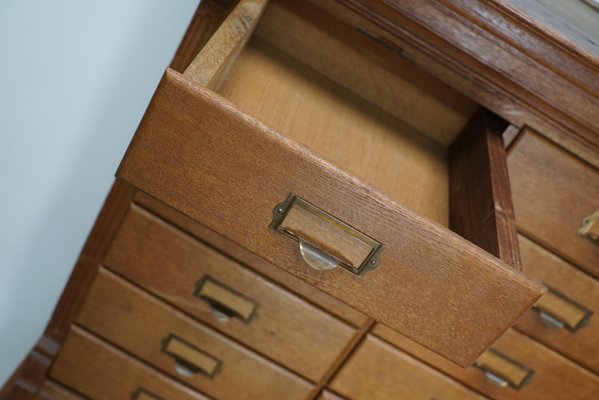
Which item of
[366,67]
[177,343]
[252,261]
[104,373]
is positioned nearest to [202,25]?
[366,67]

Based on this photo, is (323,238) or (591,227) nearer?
(323,238)

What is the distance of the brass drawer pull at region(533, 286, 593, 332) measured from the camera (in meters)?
0.79

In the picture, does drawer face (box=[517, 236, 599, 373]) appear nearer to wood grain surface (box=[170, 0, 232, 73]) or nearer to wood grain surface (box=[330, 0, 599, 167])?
wood grain surface (box=[330, 0, 599, 167])

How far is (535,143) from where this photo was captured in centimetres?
70

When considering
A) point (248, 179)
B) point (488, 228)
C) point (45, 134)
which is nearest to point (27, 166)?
point (45, 134)

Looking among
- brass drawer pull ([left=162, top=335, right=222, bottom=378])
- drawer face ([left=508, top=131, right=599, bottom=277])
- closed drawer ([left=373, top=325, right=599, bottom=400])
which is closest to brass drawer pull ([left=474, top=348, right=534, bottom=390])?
closed drawer ([left=373, top=325, right=599, bottom=400])

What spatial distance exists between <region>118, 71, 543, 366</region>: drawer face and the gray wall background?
0.40 m

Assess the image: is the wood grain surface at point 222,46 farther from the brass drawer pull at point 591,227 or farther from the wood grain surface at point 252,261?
the brass drawer pull at point 591,227

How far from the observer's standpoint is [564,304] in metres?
0.79

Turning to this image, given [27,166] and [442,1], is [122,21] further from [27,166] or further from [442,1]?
[442,1]

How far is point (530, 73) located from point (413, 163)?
0.17 metres

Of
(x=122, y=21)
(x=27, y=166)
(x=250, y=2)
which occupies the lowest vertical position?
(x=27, y=166)

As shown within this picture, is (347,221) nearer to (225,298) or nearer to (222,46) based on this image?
(222,46)

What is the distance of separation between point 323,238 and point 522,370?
1.73 feet
